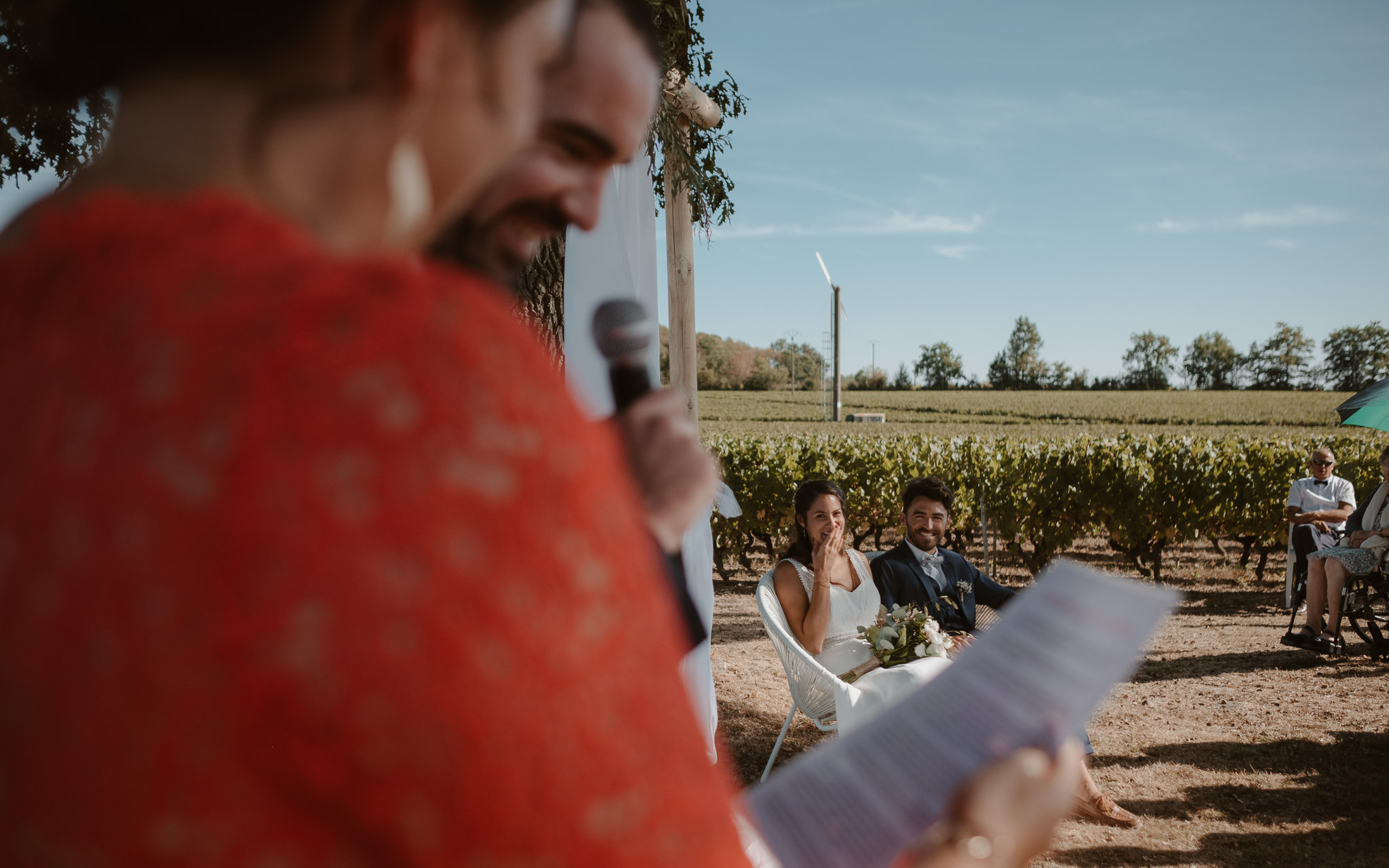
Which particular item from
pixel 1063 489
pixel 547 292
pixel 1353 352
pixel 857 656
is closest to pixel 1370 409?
pixel 1063 489

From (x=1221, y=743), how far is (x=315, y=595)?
7293 millimetres

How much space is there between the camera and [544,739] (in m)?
0.37

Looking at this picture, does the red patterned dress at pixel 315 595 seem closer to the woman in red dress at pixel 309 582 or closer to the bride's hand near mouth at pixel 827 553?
the woman in red dress at pixel 309 582

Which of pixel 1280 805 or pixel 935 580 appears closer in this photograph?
pixel 1280 805

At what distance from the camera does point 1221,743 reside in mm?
6027

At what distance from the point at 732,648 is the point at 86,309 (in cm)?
831

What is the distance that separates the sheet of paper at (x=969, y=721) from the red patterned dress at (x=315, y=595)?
0.26 m

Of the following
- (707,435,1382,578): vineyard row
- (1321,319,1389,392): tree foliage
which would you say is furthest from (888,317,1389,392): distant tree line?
(707,435,1382,578): vineyard row

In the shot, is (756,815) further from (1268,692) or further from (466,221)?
(1268,692)

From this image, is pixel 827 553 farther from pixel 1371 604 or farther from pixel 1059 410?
pixel 1059 410

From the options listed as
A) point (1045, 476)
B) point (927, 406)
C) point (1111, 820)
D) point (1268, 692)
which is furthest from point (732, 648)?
point (927, 406)

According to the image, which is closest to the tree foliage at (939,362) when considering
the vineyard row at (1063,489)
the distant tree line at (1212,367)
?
the distant tree line at (1212,367)

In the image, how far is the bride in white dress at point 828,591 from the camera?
493 cm

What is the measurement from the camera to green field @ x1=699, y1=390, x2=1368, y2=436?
120 ft
